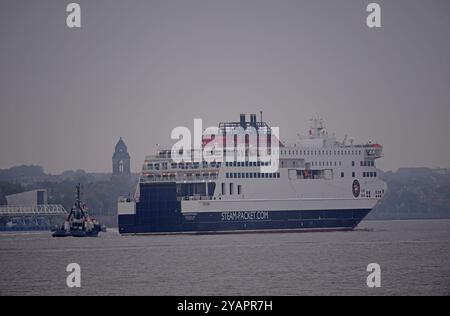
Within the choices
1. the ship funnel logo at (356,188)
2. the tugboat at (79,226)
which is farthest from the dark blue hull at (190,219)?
the tugboat at (79,226)

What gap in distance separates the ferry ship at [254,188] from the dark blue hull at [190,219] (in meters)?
0.08

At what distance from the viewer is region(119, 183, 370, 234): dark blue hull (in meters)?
93.8

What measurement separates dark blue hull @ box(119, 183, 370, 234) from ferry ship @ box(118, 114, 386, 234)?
0.08m

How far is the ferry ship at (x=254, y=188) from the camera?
94.4 meters

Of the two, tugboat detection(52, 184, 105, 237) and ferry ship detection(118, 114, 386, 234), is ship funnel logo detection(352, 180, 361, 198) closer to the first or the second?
ferry ship detection(118, 114, 386, 234)

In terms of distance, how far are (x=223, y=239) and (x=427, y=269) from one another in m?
29.8

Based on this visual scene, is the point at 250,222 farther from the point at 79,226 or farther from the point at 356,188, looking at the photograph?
the point at 79,226

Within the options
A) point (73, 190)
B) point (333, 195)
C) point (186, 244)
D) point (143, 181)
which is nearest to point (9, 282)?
point (186, 244)

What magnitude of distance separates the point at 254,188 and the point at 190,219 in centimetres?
633

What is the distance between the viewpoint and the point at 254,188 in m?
96.3

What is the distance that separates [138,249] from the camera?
77.9m

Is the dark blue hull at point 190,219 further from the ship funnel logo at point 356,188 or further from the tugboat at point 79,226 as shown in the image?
the tugboat at point 79,226

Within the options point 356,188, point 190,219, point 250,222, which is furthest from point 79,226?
point 356,188
